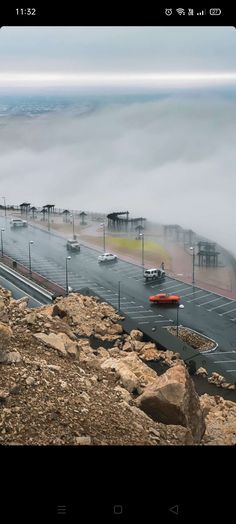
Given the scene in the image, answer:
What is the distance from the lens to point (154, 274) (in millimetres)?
3010

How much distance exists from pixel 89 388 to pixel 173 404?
0.35 meters

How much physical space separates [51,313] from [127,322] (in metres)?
0.47

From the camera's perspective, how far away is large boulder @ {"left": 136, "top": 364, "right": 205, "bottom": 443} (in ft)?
7.10

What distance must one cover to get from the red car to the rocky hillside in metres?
0.23

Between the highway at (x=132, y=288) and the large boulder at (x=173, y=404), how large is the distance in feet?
1.67

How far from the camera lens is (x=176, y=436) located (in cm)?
197

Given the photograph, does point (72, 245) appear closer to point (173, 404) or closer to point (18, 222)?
point (18, 222)

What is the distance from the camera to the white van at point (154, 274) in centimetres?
299

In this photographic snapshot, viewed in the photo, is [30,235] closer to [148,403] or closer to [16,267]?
[16,267]
